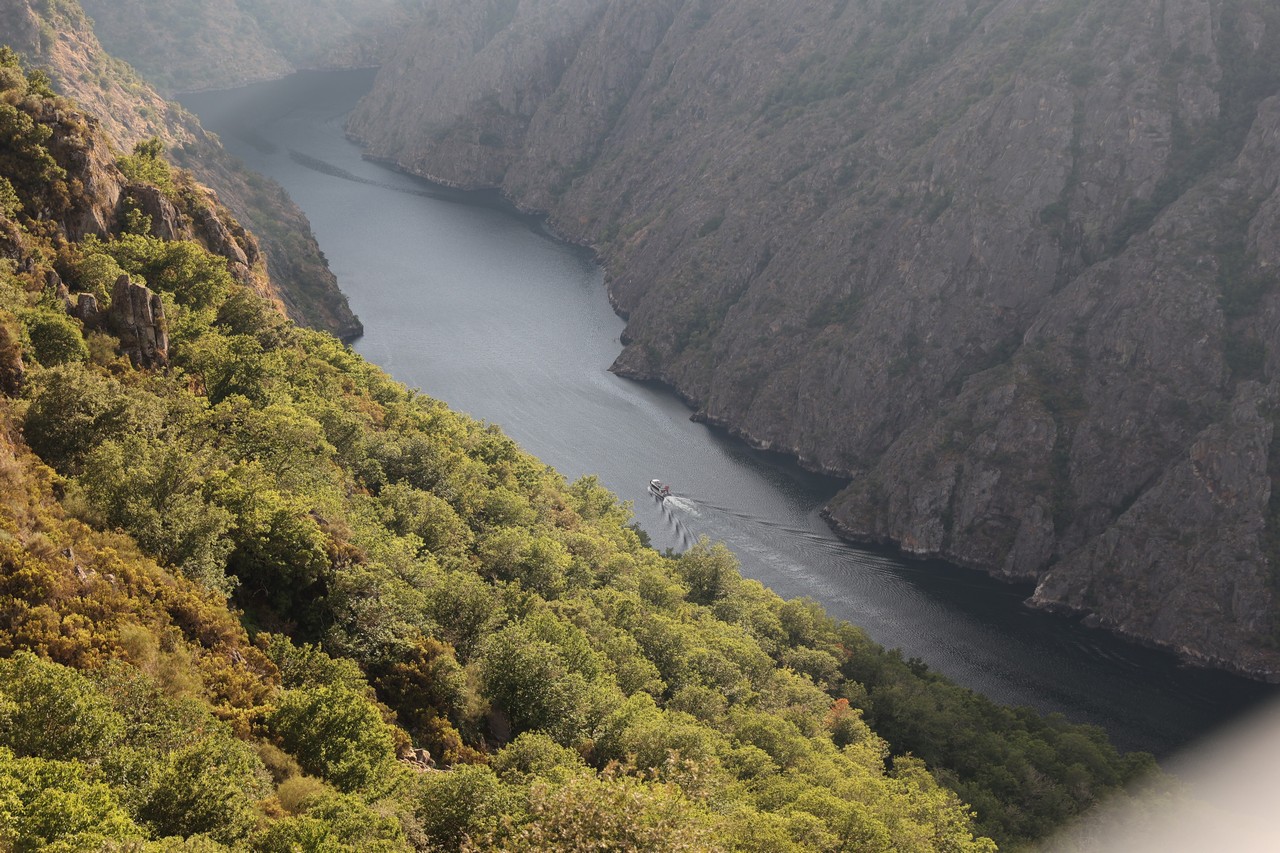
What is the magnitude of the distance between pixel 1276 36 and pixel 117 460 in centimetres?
23056

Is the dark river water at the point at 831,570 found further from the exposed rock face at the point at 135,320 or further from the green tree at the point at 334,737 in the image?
the green tree at the point at 334,737

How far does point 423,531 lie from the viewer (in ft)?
259

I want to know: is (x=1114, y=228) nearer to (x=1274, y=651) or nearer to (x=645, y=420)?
(x=1274, y=651)

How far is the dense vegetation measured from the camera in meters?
33.6

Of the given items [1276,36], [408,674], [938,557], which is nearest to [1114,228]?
[1276,36]

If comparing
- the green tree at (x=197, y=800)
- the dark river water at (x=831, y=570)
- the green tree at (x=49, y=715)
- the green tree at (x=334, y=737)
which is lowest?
the dark river water at (x=831, y=570)

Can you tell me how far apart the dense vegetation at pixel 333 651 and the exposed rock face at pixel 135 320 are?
1.32 metres

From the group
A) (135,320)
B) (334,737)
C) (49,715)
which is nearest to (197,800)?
(49,715)

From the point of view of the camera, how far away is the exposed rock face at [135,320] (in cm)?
6253

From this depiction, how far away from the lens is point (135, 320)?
2483 inches

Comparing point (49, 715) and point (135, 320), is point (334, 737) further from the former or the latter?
point (135, 320)

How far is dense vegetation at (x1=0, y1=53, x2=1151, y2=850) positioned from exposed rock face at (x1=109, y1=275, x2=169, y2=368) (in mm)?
1319

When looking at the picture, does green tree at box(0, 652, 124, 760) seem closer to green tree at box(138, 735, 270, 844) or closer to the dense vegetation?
the dense vegetation

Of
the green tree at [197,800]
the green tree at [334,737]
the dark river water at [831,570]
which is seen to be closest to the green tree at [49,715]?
the green tree at [197,800]
